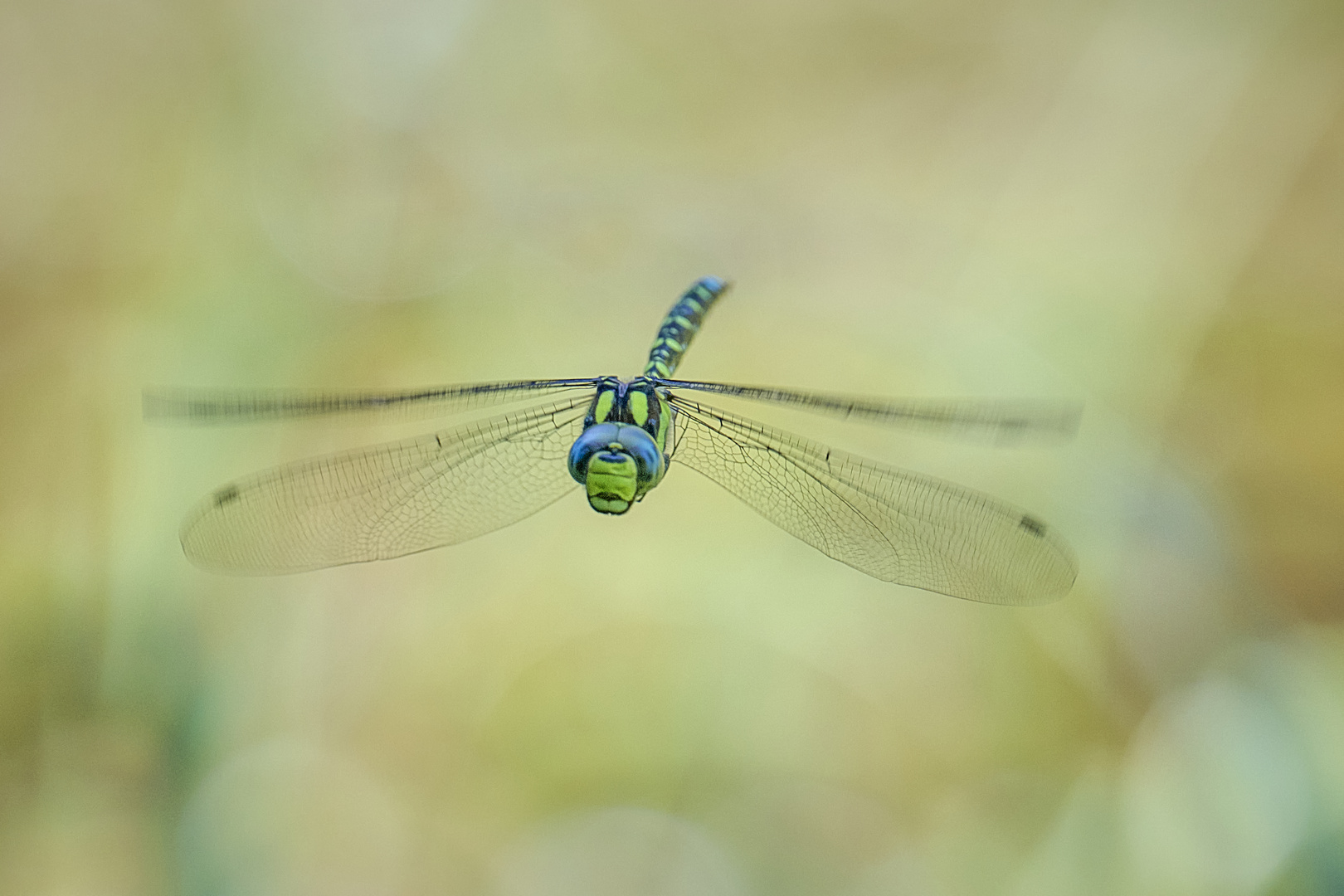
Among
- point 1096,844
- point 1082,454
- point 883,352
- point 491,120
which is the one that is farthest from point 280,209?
point 1096,844

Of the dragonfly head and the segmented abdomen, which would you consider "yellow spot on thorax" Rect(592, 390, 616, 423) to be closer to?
the dragonfly head

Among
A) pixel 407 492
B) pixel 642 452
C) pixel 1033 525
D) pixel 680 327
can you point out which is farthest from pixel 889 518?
pixel 407 492

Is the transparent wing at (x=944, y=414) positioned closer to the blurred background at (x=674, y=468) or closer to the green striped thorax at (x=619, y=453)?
the green striped thorax at (x=619, y=453)

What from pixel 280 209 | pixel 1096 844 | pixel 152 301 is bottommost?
pixel 1096 844

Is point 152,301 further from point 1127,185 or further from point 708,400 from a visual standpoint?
point 1127,185

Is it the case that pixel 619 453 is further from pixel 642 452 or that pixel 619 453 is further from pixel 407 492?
pixel 407 492

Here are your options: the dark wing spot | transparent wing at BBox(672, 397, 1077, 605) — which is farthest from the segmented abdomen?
the dark wing spot

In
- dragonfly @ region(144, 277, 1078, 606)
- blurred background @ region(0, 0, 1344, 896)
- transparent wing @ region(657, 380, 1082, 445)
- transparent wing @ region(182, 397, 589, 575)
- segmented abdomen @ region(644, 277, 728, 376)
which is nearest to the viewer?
transparent wing @ region(657, 380, 1082, 445)
